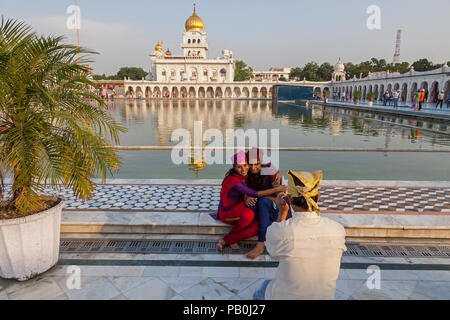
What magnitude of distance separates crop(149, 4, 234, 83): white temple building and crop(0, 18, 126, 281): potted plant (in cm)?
6676

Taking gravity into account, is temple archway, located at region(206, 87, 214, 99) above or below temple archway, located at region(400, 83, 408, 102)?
above

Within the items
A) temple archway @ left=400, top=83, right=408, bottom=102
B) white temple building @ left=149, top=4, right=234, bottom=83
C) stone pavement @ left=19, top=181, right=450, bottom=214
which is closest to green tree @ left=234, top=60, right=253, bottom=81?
white temple building @ left=149, top=4, right=234, bottom=83

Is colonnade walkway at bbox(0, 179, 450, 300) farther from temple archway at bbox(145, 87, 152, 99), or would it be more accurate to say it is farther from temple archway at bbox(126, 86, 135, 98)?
temple archway at bbox(145, 87, 152, 99)

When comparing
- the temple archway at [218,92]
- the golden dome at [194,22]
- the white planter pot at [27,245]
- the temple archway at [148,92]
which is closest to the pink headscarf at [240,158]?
the white planter pot at [27,245]

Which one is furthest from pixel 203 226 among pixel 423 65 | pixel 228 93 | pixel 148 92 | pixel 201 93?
pixel 148 92

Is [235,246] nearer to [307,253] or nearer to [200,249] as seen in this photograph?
[200,249]

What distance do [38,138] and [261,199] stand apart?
78.4 inches

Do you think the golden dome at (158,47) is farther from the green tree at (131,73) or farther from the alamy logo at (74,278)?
the alamy logo at (74,278)

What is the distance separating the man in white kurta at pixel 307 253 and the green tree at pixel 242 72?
82070mm

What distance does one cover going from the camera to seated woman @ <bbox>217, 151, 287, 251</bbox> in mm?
3004

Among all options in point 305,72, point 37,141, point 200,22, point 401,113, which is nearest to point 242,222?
point 37,141

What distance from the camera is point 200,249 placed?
3145 millimetres

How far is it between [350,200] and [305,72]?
80.0 metres

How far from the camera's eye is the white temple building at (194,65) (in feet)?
222
